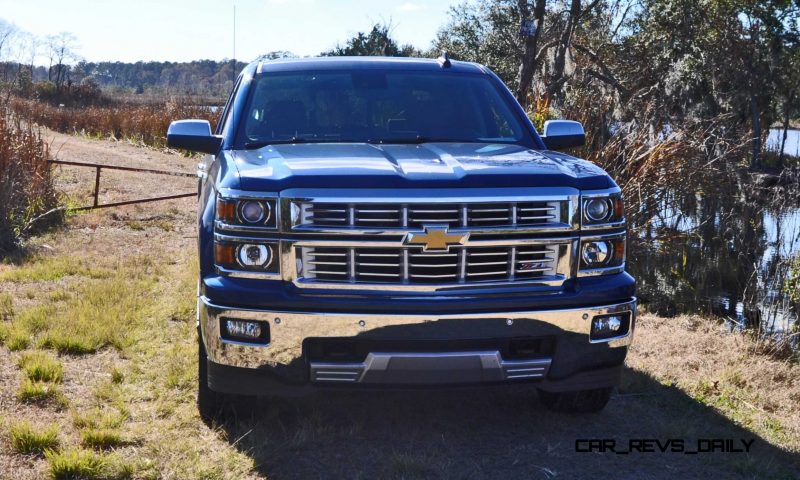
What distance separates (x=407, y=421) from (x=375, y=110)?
68.5 inches

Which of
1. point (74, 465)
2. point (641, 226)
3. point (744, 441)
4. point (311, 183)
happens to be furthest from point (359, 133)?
point (641, 226)

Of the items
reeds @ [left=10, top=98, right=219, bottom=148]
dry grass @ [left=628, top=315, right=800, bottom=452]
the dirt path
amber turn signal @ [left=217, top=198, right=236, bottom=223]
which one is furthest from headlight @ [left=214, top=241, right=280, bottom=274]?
reeds @ [left=10, top=98, right=219, bottom=148]

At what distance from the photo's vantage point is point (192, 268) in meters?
8.20

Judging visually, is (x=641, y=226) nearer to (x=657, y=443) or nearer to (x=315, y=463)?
Result: (x=657, y=443)

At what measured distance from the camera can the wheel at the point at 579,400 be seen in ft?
15.2

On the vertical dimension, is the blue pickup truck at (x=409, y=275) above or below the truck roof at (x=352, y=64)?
below

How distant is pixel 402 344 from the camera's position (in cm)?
376

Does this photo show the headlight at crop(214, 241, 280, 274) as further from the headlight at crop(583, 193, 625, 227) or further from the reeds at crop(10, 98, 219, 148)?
the reeds at crop(10, 98, 219, 148)

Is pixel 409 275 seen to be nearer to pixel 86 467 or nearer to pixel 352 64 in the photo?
pixel 86 467

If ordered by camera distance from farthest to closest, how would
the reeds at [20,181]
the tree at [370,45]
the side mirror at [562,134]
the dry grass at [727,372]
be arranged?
the tree at [370,45], the reeds at [20,181], the side mirror at [562,134], the dry grass at [727,372]

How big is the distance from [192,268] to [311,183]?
471 centimetres

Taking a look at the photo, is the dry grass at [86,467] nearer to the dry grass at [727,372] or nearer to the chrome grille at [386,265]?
the chrome grille at [386,265]

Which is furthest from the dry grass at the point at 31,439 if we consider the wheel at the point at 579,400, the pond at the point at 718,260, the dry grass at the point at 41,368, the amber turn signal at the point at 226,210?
the pond at the point at 718,260

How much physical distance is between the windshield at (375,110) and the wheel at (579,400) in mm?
1399
